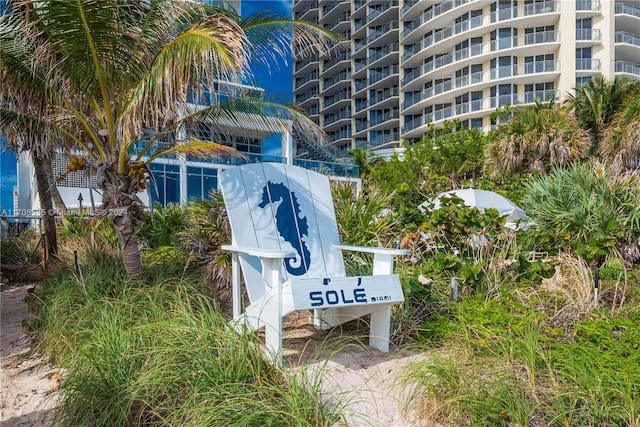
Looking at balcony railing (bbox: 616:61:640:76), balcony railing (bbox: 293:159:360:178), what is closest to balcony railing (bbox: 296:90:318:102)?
balcony railing (bbox: 616:61:640:76)

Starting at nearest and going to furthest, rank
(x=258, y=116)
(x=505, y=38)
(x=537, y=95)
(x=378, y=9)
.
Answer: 1. (x=258, y=116)
2. (x=537, y=95)
3. (x=505, y=38)
4. (x=378, y=9)

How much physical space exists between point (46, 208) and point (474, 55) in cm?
3386

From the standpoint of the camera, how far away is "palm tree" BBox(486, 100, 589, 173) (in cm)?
1473

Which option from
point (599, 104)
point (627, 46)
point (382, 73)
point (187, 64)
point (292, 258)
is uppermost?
point (382, 73)

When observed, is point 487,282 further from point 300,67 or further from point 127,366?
point 300,67

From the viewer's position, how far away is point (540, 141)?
1502 cm

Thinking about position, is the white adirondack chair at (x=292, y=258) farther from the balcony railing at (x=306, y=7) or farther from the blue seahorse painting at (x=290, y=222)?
the balcony railing at (x=306, y=7)

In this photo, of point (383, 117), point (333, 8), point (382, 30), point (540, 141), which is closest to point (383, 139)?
point (383, 117)

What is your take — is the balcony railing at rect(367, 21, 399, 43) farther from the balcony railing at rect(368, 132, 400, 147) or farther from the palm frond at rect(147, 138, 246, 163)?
the palm frond at rect(147, 138, 246, 163)

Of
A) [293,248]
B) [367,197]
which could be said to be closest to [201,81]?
[293,248]

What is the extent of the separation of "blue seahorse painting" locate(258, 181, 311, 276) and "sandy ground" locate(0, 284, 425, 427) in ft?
2.16

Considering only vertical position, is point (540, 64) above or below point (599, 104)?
above

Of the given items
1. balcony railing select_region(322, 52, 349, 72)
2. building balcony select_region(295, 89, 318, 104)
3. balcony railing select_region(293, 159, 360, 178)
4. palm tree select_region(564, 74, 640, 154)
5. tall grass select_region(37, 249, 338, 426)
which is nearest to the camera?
tall grass select_region(37, 249, 338, 426)

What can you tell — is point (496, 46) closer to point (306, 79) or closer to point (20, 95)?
point (306, 79)
